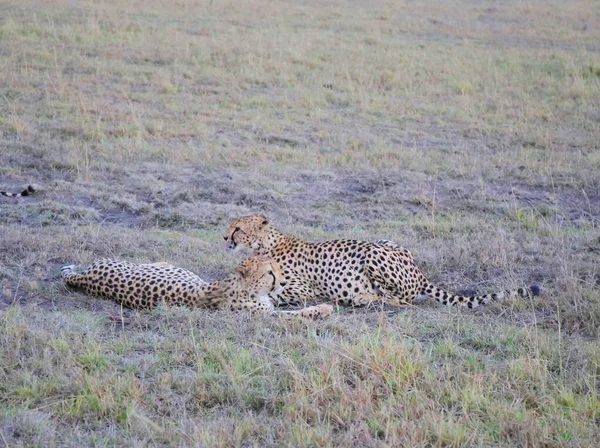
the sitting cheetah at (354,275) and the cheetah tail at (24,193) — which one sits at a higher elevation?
the sitting cheetah at (354,275)

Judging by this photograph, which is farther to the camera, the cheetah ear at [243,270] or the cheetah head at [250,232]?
the cheetah head at [250,232]

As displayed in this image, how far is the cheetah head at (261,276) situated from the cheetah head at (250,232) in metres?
0.49

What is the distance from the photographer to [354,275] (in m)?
Result: 6.39

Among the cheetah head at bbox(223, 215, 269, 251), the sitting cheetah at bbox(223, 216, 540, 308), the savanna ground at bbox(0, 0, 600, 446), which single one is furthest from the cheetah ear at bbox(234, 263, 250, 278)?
the cheetah head at bbox(223, 215, 269, 251)

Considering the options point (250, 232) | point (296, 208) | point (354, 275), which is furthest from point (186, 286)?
point (296, 208)

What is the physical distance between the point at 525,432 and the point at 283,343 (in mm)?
1556

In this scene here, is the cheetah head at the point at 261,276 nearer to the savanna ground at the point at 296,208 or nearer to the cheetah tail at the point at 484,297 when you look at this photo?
the savanna ground at the point at 296,208

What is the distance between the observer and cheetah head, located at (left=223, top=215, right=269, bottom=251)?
689cm

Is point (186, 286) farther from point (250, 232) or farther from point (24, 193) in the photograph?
point (24, 193)

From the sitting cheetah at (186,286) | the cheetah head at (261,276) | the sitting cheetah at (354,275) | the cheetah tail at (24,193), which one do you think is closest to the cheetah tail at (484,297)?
the sitting cheetah at (354,275)

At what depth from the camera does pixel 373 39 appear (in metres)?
17.5

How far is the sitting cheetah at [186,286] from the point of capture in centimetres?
→ 594

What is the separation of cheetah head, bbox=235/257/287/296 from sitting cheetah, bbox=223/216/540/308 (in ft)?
0.38

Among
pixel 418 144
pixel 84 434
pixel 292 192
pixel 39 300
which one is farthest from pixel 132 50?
pixel 84 434
